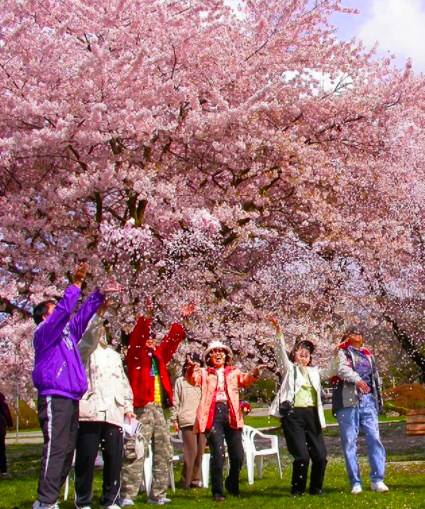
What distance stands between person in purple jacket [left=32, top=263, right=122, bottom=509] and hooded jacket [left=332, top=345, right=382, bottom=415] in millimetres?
3007

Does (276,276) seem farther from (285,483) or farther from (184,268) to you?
(285,483)

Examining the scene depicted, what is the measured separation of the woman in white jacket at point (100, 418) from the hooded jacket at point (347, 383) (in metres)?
2.26

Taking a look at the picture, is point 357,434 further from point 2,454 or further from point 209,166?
point 209,166

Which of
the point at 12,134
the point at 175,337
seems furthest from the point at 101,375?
the point at 12,134

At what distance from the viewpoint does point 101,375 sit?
7727 mm

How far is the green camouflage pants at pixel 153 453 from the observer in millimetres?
8500

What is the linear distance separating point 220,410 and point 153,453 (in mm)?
853

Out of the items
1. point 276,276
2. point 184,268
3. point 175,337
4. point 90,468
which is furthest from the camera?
point 276,276

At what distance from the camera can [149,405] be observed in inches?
350

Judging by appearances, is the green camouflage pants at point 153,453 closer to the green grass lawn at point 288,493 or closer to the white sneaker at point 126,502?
the white sneaker at point 126,502

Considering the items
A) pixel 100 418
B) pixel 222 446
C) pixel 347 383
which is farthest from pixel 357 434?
pixel 100 418

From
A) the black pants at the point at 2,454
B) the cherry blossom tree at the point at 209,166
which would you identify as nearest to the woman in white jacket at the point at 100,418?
the cherry blossom tree at the point at 209,166

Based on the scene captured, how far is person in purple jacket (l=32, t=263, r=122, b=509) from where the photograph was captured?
660 cm

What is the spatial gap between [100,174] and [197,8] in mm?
Result: 4555
